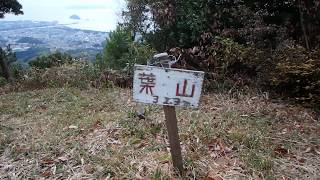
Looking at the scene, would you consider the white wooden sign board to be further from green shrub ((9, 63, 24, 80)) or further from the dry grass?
green shrub ((9, 63, 24, 80))

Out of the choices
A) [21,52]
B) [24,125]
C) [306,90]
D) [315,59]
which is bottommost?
[21,52]

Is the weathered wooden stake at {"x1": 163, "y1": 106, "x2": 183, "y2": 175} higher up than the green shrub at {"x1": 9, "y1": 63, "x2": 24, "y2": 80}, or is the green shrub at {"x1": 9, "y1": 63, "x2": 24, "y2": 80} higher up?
the weathered wooden stake at {"x1": 163, "y1": 106, "x2": 183, "y2": 175}

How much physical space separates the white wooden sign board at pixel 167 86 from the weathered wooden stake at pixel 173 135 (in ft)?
0.58

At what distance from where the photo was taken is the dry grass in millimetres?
3666

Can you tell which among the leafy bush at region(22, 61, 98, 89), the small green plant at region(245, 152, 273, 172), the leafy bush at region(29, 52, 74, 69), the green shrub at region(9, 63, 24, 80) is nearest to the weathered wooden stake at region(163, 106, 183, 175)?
the small green plant at region(245, 152, 273, 172)

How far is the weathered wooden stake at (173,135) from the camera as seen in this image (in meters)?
3.22

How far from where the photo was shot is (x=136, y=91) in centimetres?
305

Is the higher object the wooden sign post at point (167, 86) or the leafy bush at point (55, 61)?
the wooden sign post at point (167, 86)

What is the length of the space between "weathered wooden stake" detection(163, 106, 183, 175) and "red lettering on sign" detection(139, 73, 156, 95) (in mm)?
242

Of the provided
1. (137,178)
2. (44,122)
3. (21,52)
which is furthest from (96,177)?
(21,52)

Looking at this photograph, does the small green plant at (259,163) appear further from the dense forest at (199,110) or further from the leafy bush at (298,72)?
the leafy bush at (298,72)

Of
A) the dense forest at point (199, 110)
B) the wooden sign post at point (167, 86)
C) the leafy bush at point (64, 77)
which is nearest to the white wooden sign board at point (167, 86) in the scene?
the wooden sign post at point (167, 86)

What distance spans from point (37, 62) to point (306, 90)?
14625mm

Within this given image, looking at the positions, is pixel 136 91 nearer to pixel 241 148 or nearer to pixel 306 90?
pixel 241 148
